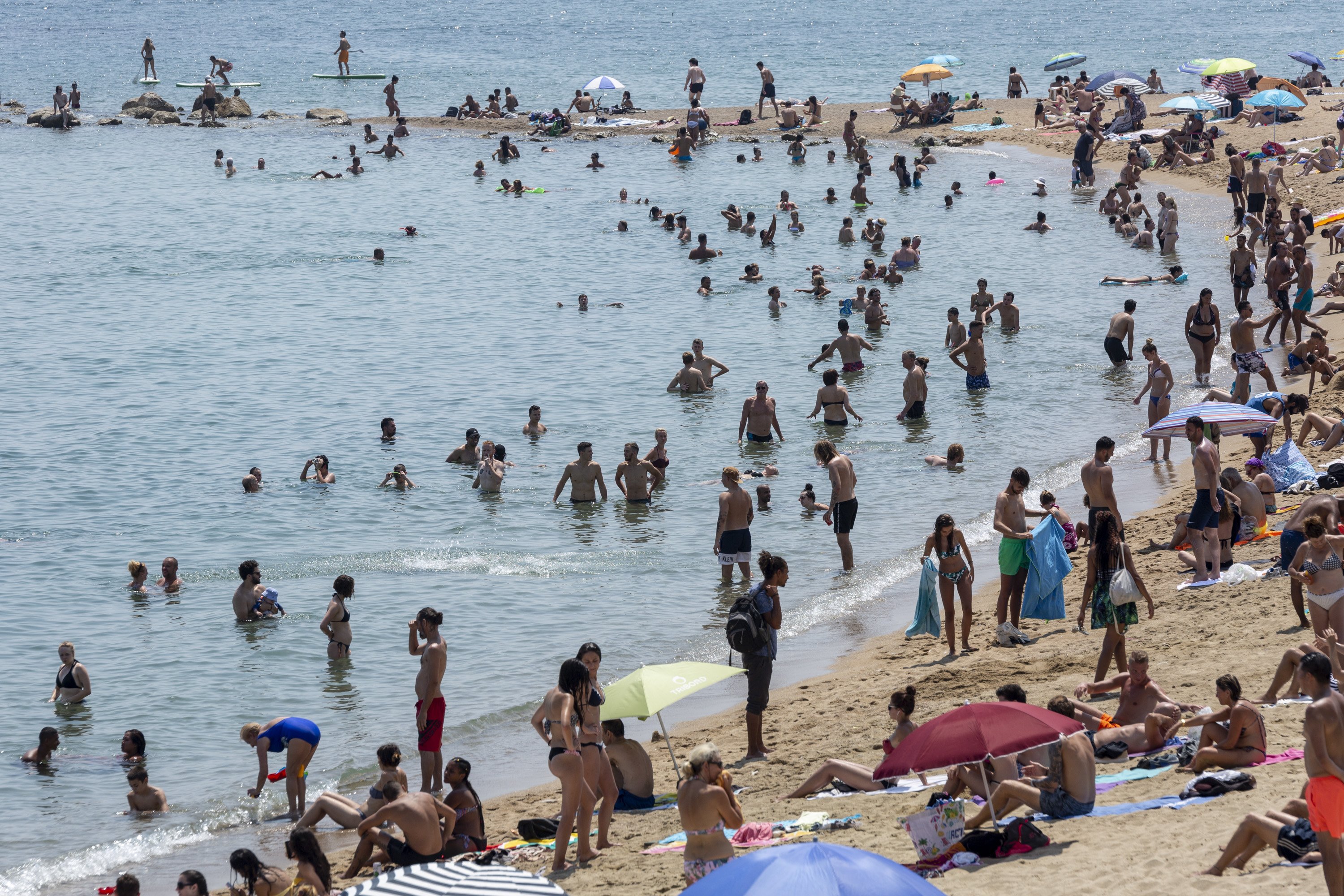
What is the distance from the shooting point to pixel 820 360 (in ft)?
74.7

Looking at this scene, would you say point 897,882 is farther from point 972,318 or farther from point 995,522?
point 972,318

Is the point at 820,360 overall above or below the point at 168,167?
below

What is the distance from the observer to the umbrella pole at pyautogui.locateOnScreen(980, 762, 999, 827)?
7988mm

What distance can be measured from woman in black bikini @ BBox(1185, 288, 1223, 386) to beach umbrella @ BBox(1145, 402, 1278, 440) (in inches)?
262

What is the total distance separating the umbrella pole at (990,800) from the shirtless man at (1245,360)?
11.2 meters

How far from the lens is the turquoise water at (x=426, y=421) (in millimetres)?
12727

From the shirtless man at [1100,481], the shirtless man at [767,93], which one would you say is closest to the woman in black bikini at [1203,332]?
the shirtless man at [1100,481]

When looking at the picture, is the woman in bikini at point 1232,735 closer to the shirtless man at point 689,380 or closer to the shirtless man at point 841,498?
the shirtless man at point 841,498

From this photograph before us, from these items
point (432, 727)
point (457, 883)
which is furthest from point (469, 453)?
point (457, 883)

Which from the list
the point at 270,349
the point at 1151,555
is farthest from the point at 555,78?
the point at 1151,555

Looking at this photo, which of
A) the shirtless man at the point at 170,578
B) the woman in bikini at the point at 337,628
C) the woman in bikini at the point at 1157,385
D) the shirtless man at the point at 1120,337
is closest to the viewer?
the woman in bikini at the point at 337,628

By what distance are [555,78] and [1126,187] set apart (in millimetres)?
34034

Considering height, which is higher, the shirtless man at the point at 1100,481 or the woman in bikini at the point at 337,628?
the shirtless man at the point at 1100,481

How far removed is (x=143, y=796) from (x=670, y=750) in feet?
14.5
